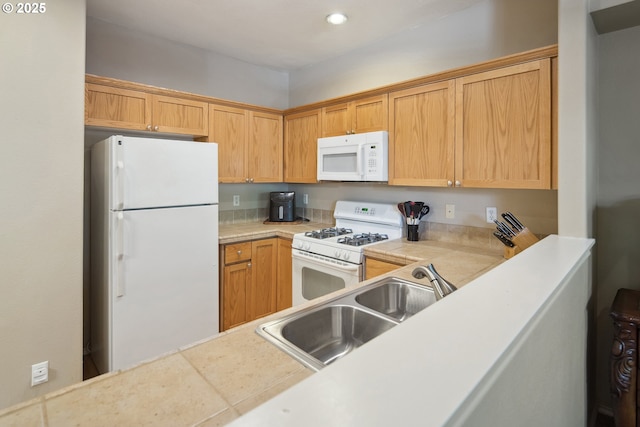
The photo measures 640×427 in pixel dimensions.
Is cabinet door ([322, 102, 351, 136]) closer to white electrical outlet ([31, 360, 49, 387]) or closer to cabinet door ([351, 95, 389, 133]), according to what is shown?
cabinet door ([351, 95, 389, 133])

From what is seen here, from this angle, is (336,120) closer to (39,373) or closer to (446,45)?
(446,45)

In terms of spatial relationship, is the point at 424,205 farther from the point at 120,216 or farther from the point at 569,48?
the point at 120,216

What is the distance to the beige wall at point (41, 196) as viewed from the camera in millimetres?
1781

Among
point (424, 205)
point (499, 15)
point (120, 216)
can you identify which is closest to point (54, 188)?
point (120, 216)

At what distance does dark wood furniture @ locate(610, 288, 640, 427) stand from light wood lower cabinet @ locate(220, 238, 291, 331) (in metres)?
2.23

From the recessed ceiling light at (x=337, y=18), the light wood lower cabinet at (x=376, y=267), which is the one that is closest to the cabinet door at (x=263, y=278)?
the light wood lower cabinet at (x=376, y=267)

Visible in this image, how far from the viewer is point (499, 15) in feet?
7.50

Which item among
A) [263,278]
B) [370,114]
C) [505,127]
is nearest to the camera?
[505,127]

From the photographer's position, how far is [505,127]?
2.03 m

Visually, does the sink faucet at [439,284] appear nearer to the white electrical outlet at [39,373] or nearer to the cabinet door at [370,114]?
the cabinet door at [370,114]

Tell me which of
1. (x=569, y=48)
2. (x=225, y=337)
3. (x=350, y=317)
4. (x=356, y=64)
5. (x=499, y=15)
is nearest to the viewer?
(x=225, y=337)

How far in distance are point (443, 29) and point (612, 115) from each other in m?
1.33

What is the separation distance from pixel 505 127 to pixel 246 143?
222 cm

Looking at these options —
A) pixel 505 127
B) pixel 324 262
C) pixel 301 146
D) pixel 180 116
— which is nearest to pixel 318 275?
pixel 324 262
